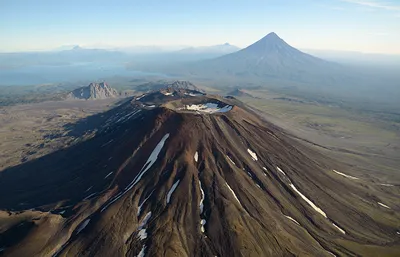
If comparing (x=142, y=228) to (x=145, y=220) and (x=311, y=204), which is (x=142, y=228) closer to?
(x=145, y=220)

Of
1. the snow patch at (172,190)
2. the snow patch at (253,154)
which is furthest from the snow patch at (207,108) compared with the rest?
the snow patch at (172,190)

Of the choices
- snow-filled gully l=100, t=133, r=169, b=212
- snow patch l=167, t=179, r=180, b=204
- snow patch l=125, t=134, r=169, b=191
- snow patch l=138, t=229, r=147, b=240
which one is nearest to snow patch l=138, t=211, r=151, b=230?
snow patch l=138, t=229, r=147, b=240

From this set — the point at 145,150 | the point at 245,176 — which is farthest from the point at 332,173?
the point at 145,150

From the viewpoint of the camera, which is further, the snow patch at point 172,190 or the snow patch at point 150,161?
the snow patch at point 150,161

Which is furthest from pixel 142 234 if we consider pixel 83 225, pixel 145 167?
pixel 145 167

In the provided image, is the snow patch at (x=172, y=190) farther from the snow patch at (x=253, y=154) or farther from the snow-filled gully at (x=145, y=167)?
the snow patch at (x=253, y=154)

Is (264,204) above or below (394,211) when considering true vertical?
above

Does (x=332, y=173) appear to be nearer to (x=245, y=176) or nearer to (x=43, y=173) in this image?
(x=245, y=176)

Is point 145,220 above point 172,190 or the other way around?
the other way around
